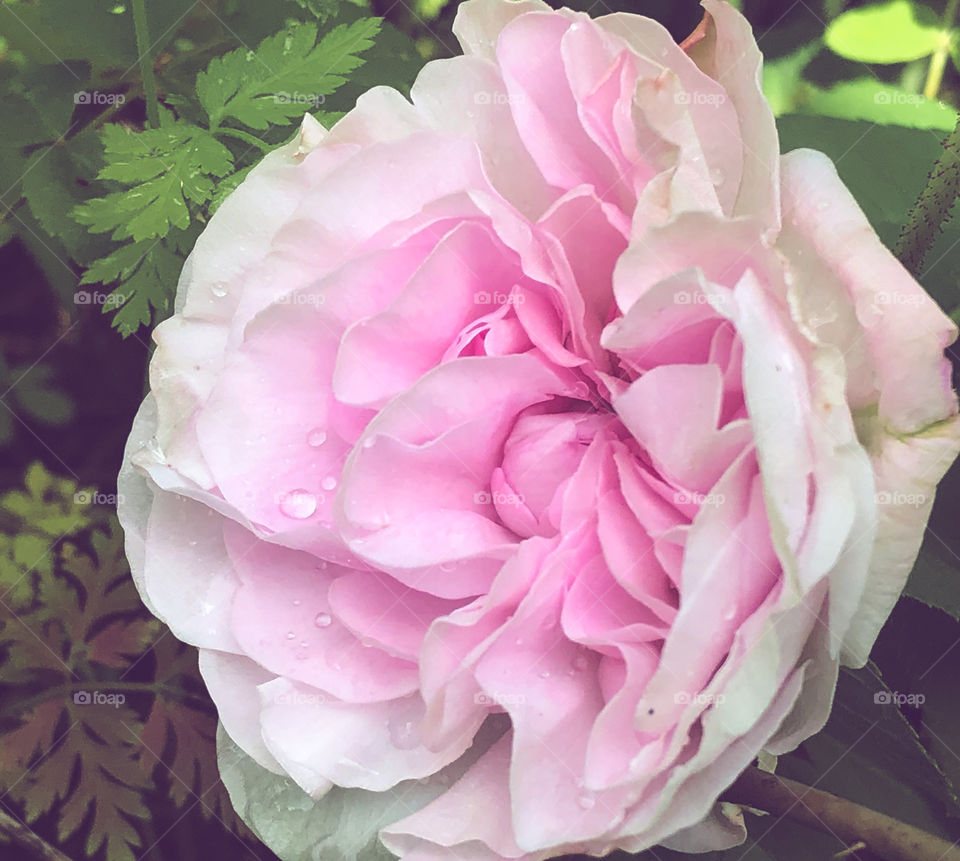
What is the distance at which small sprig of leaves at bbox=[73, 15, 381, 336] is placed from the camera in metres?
0.64

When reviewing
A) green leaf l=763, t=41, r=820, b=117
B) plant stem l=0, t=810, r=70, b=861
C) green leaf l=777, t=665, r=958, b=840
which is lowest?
plant stem l=0, t=810, r=70, b=861

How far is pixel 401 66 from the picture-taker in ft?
2.39

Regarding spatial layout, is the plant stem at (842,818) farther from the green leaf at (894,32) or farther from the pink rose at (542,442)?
the green leaf at (894,32)

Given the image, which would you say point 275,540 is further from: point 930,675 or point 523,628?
point 930,675

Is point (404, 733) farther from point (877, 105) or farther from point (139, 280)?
point (877, 105)

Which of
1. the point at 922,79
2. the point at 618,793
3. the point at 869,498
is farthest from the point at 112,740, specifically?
the point at 922,79

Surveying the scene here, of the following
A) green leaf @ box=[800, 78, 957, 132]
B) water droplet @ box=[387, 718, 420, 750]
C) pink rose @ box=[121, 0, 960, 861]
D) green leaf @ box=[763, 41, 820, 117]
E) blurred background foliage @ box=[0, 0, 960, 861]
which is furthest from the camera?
green leaf @ box=[763, 41, 820, 117]

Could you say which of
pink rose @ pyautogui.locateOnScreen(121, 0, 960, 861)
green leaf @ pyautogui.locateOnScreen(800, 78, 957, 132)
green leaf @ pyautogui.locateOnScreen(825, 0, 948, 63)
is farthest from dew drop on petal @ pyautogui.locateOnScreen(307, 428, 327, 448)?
green leaf @ pyautogui.locateOnScreen(825, 0, 948, 63)

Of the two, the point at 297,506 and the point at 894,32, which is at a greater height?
the point at 894,32

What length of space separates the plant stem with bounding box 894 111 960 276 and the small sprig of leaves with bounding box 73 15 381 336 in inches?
14.4

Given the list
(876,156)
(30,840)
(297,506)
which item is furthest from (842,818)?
(30,840)

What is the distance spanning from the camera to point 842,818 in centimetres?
46

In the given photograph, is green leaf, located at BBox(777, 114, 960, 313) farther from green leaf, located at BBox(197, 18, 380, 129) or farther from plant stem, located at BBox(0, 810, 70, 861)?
plant stem, located at BBox(0, 810, 70, 861)

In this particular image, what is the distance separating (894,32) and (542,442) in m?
0.59
